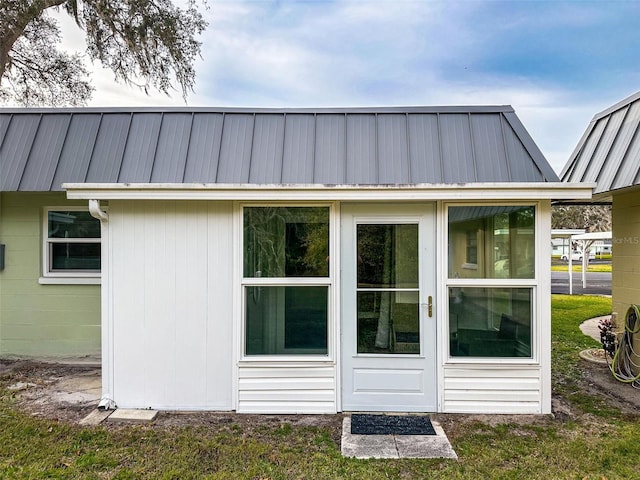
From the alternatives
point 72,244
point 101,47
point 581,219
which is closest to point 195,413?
point 72,244

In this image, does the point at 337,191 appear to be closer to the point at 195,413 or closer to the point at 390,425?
the point at 390,425

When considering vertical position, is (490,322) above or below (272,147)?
below

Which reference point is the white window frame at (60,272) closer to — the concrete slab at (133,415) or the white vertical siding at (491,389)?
the concrete slab at (133,415)

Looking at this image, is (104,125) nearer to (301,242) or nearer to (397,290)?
(301,242)

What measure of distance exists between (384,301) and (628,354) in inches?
135

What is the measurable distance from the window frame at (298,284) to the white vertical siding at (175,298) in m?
0.13

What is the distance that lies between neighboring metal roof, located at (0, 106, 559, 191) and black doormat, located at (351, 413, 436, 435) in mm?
2224

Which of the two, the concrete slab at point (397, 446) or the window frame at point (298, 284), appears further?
the window frame at point (298, 284)

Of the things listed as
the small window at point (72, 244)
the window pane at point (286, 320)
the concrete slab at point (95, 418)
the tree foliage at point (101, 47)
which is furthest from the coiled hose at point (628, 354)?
the tree foliage at point (101, 47)

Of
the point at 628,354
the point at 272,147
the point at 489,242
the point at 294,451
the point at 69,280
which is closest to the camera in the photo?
the point at 294,451

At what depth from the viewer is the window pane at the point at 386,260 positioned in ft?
12.5

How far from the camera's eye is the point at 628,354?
4848 millimetres

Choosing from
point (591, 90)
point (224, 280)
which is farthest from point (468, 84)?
point (224, 280)

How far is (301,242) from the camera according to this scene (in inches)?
151
